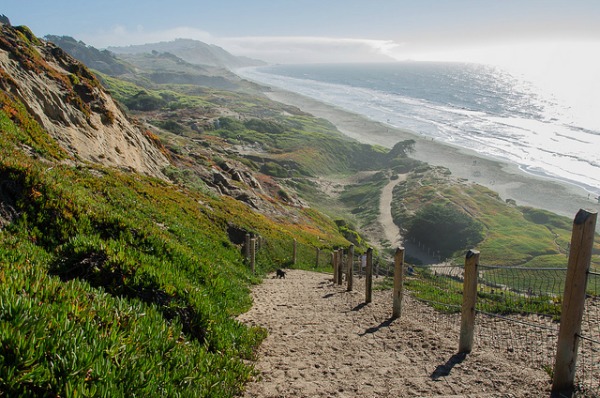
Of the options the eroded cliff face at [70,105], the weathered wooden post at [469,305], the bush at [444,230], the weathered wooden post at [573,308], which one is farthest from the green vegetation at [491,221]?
the weathered wooden post at [573,308]

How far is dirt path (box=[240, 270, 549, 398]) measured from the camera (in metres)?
6.09

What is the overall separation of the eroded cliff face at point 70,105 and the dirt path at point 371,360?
651 inches

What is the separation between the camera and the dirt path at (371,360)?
20.0ft

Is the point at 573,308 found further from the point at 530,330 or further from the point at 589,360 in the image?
the point at 530,330

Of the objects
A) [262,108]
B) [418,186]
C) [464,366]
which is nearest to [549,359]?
[464,366]

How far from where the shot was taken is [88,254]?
741 centimetres

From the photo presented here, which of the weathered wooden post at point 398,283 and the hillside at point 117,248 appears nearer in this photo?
the hillside at point 117,248

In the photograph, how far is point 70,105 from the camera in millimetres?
25125

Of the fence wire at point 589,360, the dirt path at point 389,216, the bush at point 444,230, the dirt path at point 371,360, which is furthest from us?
the dirt path at point 389,216

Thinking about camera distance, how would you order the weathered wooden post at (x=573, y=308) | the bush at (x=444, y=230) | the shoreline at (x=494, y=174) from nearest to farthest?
the weathered wooden post at (x=573, y=308) → the bush at (x=444, y=230) → the shoreline at (x=494, y=174)

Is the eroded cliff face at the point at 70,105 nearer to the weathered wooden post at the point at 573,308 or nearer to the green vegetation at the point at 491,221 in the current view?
the weathered wooden post at the point at 573,308

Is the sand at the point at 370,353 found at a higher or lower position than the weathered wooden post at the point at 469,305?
lower

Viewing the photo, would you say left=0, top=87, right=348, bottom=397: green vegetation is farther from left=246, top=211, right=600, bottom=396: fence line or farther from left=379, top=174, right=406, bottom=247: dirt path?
left=379, top=174, right=406, bottom=247: dirt path

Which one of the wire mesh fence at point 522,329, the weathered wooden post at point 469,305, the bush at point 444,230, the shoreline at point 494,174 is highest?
the weathered wooden post at point 469,305
